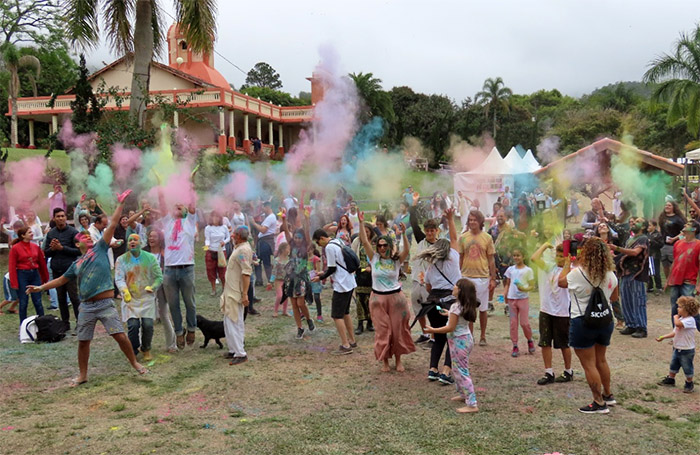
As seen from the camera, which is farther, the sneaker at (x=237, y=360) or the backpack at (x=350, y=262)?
the backpack at (x=350, y=262)

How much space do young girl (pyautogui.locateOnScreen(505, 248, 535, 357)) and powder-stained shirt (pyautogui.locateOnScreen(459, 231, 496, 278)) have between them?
1.13ft

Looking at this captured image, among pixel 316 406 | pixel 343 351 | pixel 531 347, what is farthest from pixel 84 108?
pixel 531 347

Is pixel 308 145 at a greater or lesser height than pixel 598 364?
greater

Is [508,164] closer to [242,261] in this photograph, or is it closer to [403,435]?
[242,261]

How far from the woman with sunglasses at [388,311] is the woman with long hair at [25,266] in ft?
16.9

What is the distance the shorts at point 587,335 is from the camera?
554 cm

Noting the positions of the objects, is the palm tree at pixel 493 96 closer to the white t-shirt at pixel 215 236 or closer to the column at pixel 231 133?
the column at pixel 231 133

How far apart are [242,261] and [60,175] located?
9.31 meters

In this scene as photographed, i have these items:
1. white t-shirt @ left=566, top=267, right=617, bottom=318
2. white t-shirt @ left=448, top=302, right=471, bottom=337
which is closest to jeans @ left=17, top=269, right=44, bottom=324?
white t-shirt @ left=448, top=302, right=471, bottom=337

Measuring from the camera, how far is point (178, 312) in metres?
8.09

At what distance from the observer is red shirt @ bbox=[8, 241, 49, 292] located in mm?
8961

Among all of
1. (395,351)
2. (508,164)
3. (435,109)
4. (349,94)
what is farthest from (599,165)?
(435,109)

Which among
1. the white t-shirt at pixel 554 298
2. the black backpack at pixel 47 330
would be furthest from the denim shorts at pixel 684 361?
the black backpack at pixel 47 330

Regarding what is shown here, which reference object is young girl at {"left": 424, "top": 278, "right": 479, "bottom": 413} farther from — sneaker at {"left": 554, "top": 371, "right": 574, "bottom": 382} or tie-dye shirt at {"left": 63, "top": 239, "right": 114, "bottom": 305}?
tie-dye shirt at {"left": 63, "top": 239, "right": 114, "bottom": 305}
